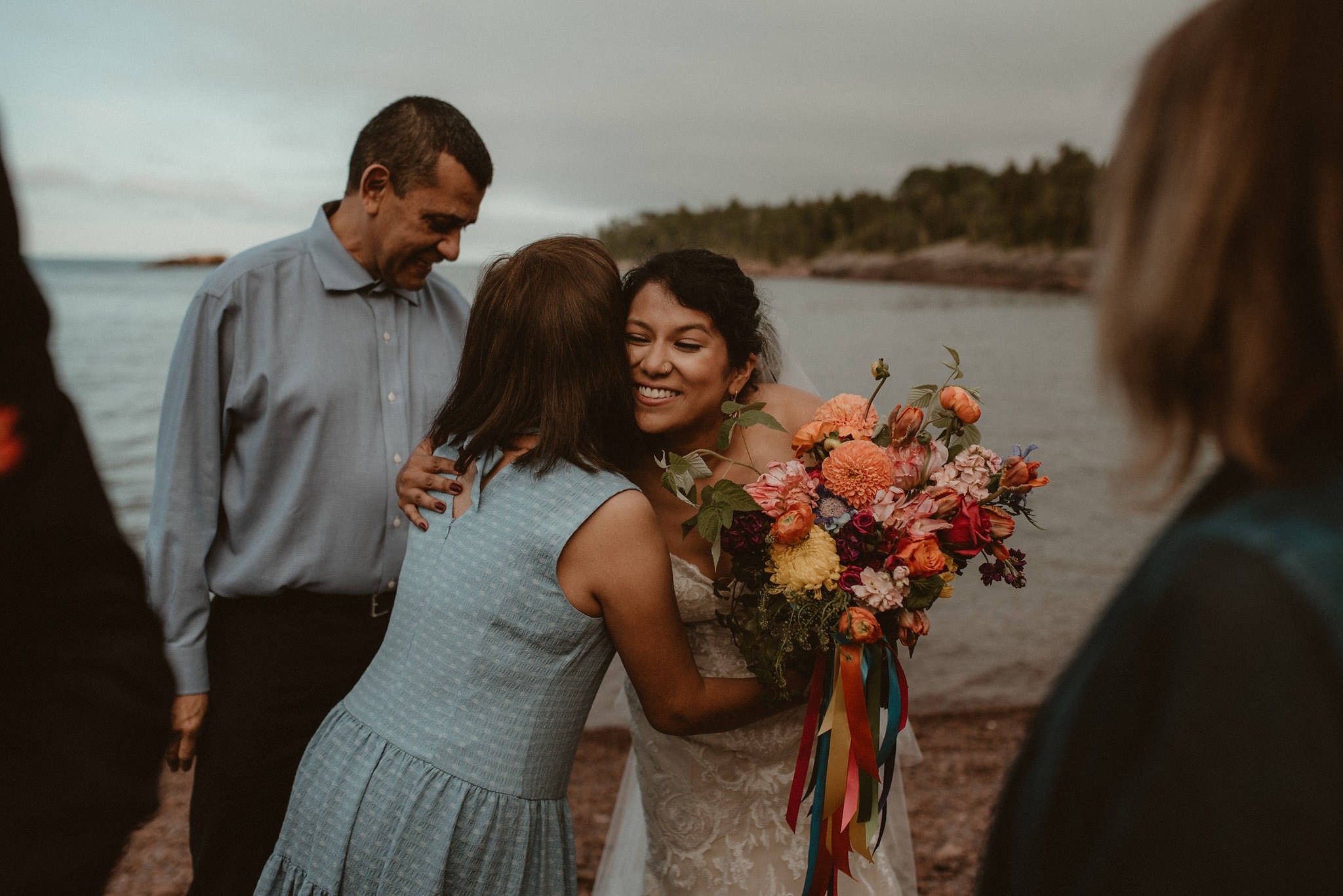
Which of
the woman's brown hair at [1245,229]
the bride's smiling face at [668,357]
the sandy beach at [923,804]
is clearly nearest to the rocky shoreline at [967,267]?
the sandy beach at [923,804]

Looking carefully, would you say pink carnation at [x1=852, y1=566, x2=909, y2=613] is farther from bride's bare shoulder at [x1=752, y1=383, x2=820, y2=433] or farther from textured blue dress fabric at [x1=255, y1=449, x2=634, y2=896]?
bride's bare shoulder at [x1=752, y1=383, x2=820, y2=433]

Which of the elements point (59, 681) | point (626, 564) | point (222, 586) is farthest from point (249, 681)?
point (59, 681)

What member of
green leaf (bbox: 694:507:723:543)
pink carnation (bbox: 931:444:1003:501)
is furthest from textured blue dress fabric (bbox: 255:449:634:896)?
pink carnation (bbox: 931:444:1003:501)

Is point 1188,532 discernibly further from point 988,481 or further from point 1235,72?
point 988,481

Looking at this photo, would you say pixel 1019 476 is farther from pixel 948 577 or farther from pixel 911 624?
pixel 911 624

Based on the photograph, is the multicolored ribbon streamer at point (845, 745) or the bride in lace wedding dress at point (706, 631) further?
the bride in lace wedding dress at point (706, 631)

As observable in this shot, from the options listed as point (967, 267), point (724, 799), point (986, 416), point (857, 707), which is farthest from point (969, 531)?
point (967, 267)

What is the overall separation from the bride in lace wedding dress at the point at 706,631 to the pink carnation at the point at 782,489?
0.56 meters

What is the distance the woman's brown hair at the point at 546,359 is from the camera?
208 centimetres

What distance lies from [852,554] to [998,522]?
0.37m

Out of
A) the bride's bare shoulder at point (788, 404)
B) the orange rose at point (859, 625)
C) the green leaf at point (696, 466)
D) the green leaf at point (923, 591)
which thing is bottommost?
the orange rose at point (859, 625)

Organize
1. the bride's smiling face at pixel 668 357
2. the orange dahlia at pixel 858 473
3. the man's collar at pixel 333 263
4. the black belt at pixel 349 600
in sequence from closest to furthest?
the orange dahlia at pixel 858 473 < the bride's smiling face at pixel 668 357 < the black belt at pixel 349 600 < the man's collar at pixel 333 263

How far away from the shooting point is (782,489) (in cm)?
212

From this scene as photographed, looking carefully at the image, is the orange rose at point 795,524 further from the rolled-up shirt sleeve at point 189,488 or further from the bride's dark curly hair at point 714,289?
the rolled-up shirt sleeve at point 189,488
